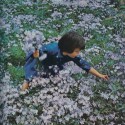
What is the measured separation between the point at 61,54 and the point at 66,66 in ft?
2.20

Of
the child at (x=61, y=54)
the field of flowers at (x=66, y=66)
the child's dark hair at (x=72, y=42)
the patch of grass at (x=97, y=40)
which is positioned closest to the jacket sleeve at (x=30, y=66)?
the child at (x=61, y=54)

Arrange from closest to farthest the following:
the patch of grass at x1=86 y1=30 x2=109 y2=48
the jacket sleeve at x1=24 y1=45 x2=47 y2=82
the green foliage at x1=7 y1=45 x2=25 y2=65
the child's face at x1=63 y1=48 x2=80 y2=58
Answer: the child's face at x1=63 y1=48 x2=80 y2=58
the jacket sleeve at x1=24 y1=45 x2=47 y2=82
the green foliage at x1=7 y1=45 x2=25 y2=65
the patch of grass at x1=86 y1=30 x2=109 y2=48

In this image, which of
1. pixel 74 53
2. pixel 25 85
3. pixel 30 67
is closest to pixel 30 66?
pixel 30 67

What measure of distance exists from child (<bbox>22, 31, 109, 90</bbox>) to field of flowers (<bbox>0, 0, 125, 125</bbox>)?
0.84ft

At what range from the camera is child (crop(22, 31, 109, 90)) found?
4.99m

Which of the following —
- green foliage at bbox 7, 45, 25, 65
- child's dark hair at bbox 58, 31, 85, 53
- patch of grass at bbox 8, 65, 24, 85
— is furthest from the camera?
green foliage at bbox 7, 45, 25, 65

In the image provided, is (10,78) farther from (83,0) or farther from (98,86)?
(83,0)

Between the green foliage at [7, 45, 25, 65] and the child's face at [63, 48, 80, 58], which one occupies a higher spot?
the child's face at [63, 48, 80, 58]

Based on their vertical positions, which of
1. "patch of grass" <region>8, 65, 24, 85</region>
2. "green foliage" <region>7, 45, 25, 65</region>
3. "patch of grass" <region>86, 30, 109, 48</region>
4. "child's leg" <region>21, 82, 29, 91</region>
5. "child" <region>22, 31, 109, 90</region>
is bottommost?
"patch of grass" <region>86, 30, 109, 48</region>

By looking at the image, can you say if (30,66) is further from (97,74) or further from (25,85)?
(97,74)

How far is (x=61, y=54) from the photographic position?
529 cm

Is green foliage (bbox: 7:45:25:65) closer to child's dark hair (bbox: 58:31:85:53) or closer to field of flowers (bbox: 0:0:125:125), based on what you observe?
field of flowers (bbox: 0:0:125:125)

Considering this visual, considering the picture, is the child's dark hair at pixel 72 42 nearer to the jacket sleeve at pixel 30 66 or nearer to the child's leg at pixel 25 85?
the jacket sleeve at pixel 30 66

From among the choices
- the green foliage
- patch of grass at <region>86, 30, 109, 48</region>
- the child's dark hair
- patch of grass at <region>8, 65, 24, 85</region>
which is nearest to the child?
the child's dark hair
